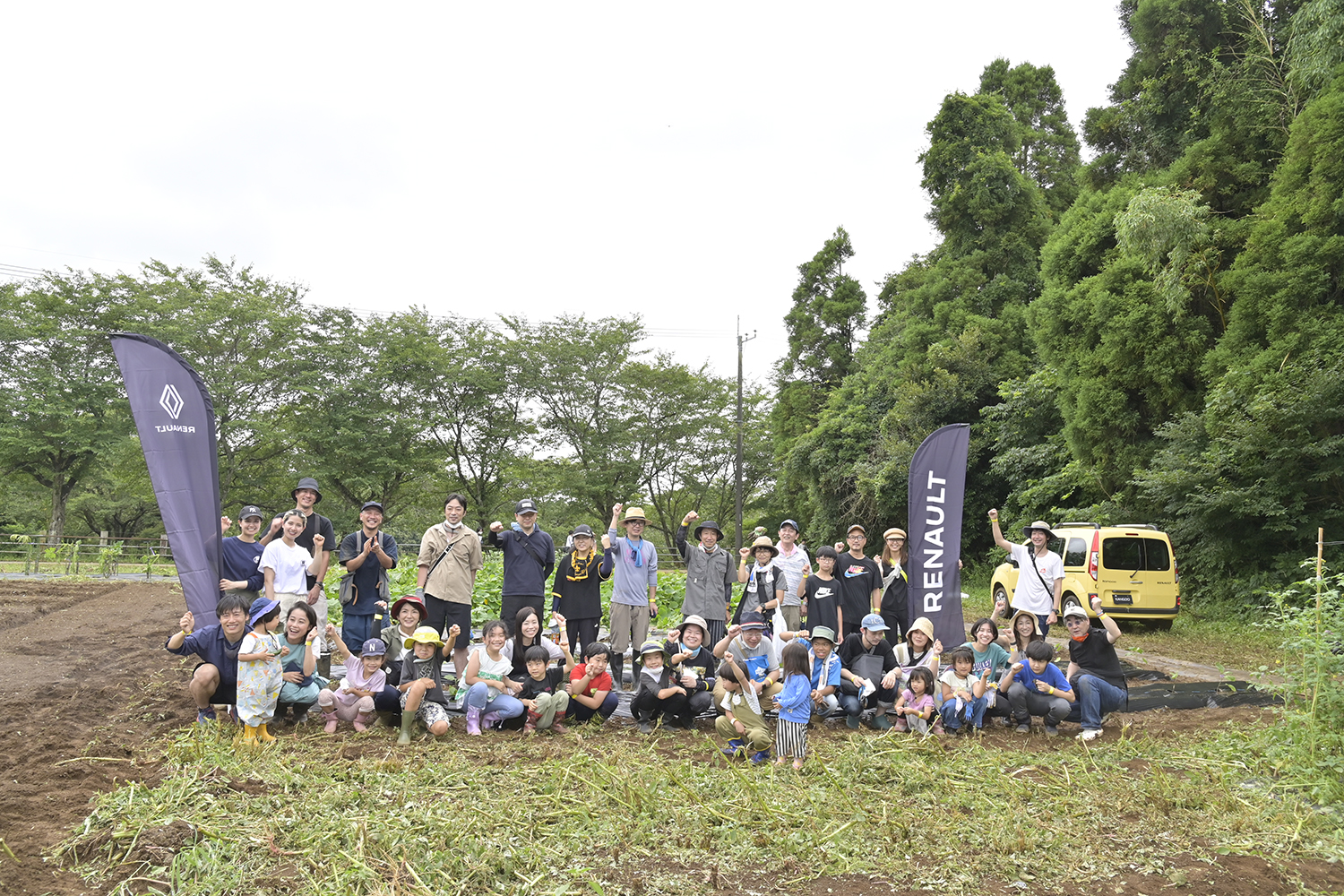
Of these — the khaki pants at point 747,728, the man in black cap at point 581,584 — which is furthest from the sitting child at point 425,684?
the khaki pants at point 747,728

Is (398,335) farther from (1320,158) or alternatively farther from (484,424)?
(1320,158)

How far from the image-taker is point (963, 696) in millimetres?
6137

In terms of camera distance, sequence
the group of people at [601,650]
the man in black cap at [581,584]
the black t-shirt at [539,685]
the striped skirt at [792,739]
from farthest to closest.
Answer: the man in black cap at [581,584], the black t-shirt at [539,685], the group of people at [601,650], the striped skirt at [792,739]

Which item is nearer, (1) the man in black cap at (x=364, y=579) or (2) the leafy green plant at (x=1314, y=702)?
(2) the leafy green plant at (x=1314, y=702)

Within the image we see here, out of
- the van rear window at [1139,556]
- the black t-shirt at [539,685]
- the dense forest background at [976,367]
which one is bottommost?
the black t-shirt at [539,685]

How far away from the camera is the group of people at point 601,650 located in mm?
5738

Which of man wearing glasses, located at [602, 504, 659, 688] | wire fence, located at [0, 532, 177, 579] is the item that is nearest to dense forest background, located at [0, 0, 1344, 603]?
wire fence, located at [0, 532, 177, 579]

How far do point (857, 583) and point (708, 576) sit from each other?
1.33 metres

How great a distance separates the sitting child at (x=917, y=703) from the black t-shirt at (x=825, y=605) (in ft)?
2.66

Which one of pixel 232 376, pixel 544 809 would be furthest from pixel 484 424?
pixel 544 809

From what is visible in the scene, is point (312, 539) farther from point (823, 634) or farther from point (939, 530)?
point (939, 530)

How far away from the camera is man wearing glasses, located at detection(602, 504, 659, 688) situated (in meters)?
7.52

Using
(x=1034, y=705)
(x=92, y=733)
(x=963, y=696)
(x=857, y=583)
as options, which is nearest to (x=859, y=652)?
(x=857, y=583)

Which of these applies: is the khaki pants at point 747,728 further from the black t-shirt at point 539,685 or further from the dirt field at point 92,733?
the dirt field at point 92,733
